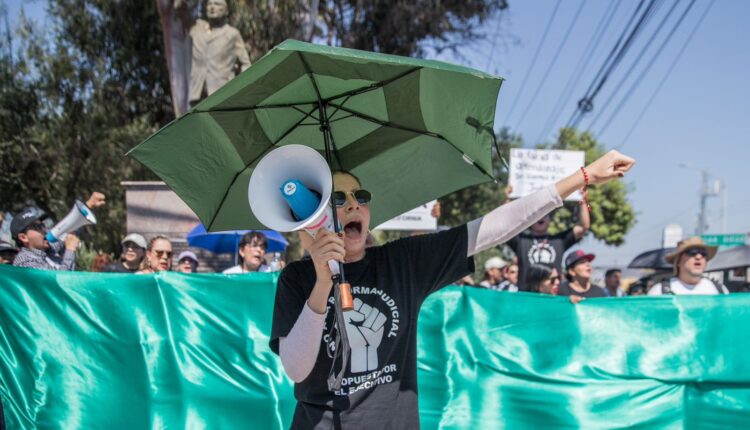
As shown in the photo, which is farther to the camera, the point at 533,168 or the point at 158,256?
the point at 533,168

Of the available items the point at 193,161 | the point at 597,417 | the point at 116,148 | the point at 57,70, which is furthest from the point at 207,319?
the point at 57,70

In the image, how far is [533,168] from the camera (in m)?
9.09

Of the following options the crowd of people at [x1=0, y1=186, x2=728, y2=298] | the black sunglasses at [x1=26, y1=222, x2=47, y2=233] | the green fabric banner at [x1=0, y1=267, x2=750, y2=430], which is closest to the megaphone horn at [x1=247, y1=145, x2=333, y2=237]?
the green fabric banner at [x1=0, y1=267, x2=750, y2=430]

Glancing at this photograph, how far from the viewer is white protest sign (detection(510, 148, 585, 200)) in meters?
9.01

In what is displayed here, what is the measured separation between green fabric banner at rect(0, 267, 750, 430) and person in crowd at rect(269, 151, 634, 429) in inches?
98.1

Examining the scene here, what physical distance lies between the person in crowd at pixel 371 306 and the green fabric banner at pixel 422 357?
2493 millimetres

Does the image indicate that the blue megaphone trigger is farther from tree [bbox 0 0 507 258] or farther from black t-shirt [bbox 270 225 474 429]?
tree [bbox 0 0 507 258]

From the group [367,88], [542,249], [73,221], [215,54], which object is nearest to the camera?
[367,88]

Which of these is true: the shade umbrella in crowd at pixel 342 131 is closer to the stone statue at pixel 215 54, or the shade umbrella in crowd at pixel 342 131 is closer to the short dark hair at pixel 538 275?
the short dark hair at pixel 538 275

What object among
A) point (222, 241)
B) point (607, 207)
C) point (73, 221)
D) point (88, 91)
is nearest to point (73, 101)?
point (88, 91)

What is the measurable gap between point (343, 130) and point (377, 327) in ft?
3.07

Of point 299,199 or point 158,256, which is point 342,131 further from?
point 158,256

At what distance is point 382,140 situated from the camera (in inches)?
123

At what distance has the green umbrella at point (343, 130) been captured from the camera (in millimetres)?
2570
